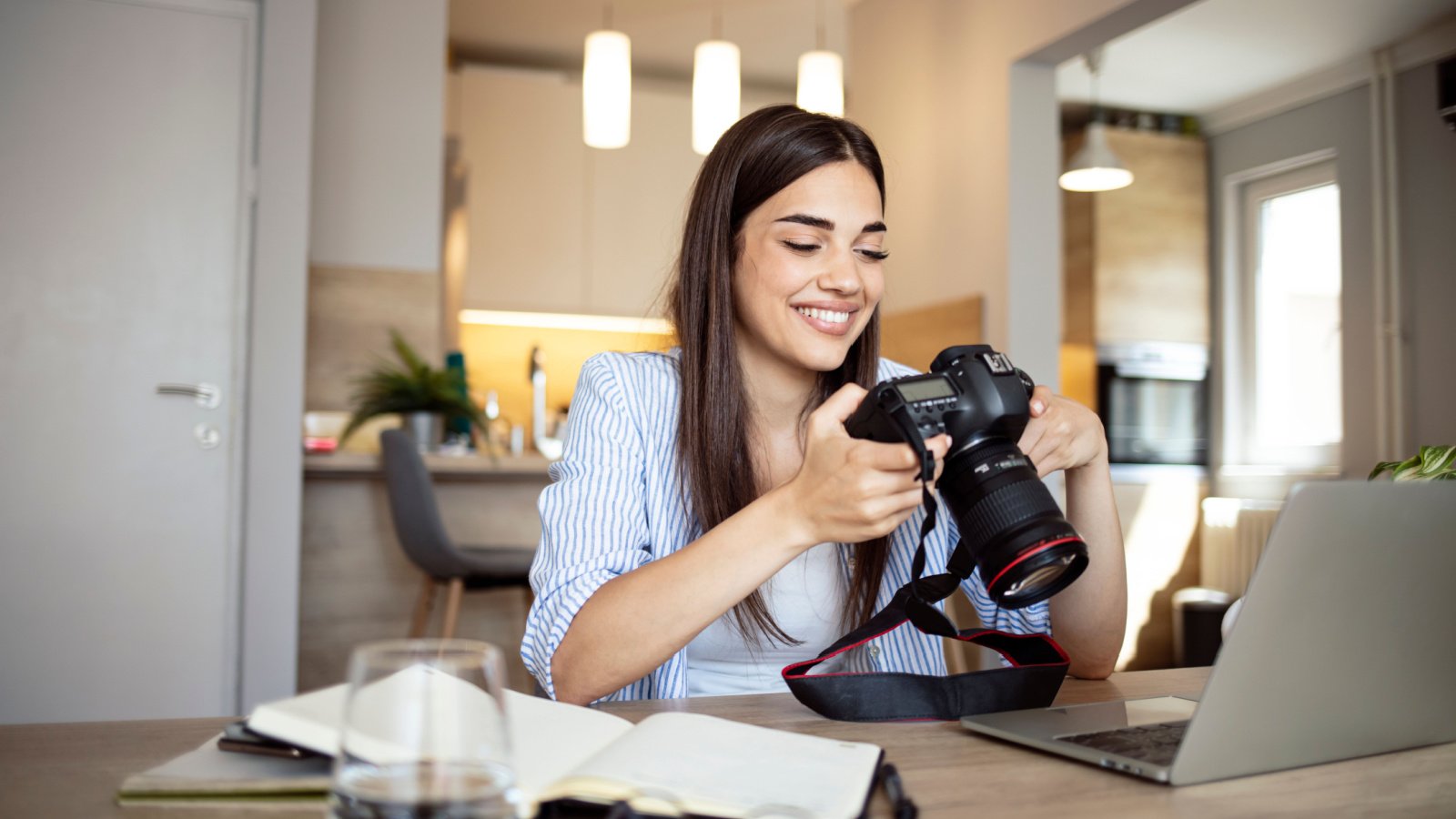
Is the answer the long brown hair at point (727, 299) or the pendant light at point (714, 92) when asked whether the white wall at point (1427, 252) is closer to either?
the pendant light at point (714, 92)

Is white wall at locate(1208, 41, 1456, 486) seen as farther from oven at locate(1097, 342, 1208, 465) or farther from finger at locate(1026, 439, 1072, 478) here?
finger at locate(1026, 439, 1072, 478)

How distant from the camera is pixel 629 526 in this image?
1.07 meters

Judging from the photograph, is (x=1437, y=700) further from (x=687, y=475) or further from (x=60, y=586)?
(x=60, y=586)

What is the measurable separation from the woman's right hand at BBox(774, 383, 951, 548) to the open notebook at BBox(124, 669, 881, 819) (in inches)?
8.3

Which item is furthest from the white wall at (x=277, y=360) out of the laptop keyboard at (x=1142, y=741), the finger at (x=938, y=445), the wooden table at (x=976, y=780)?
the laptop keyboard at (x=1142, y=741)

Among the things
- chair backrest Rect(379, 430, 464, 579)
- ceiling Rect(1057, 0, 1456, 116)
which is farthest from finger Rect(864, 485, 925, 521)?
ceiling Rect(1057, 0, 1456, 116)

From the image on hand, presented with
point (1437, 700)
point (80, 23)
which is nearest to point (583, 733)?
point (1437, 700)

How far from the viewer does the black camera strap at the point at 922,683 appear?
31.8 inches

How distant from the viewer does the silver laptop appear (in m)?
0.62

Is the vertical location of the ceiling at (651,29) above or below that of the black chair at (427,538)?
above

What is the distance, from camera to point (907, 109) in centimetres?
386

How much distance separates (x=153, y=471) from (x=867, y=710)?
2.29 meters

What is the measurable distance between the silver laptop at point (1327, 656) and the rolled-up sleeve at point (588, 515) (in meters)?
0.39

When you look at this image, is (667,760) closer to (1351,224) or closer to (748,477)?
(748,477)
